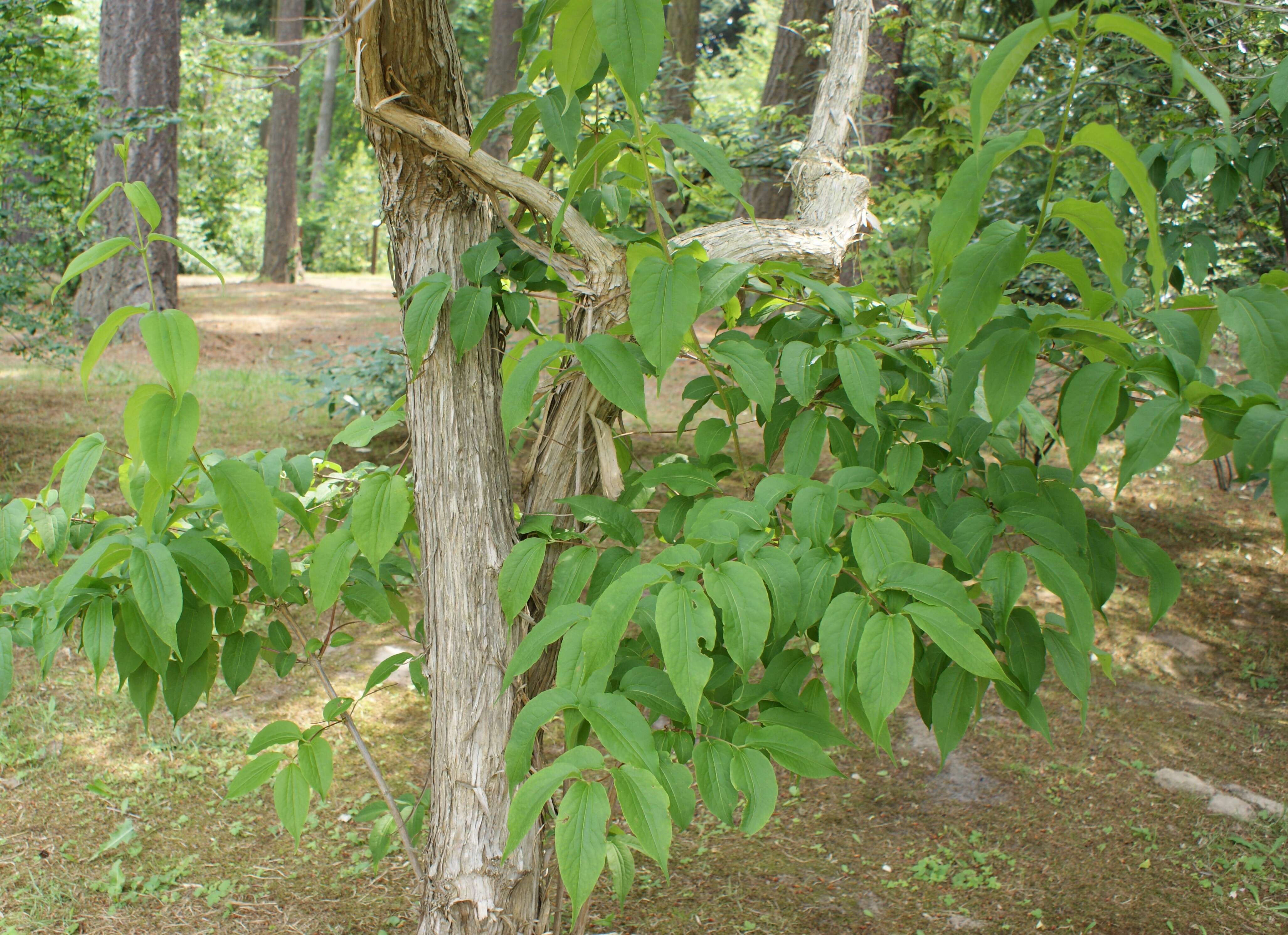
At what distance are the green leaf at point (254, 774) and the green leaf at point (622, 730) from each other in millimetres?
721

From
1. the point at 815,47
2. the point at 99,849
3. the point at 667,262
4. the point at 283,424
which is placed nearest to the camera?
the point at 667,262

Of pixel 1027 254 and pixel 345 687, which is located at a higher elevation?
pixel 1027 254

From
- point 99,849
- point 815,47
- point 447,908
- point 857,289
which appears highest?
point 815,47

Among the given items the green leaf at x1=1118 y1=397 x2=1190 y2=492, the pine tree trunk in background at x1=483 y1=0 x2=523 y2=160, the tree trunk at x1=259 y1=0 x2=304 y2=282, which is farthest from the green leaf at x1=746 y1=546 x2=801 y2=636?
the tree trunk at x1=259 y1=0 x2=304 y2=282

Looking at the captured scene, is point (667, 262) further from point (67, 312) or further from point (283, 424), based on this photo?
point (283, 424)

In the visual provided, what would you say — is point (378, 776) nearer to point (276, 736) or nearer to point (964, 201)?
point (276, 736)

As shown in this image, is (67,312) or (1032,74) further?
(1032,74)

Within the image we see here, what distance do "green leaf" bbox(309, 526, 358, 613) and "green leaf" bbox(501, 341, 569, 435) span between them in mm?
374

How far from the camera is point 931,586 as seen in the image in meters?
0.94

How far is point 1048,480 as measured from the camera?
3.92ft

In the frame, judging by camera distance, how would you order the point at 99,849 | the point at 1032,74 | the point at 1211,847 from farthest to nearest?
the point at 1032,74, the point at 1211,847, the point at 99,849

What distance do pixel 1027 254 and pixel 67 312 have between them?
4.68 meters

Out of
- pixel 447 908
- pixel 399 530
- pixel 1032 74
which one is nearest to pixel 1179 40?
pixel 1032 74

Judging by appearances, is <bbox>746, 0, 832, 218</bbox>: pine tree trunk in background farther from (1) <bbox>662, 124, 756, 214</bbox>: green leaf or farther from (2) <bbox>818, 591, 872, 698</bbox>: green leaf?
(2) <bbox>818, 591, 872, 698</bbox>: green leaf
